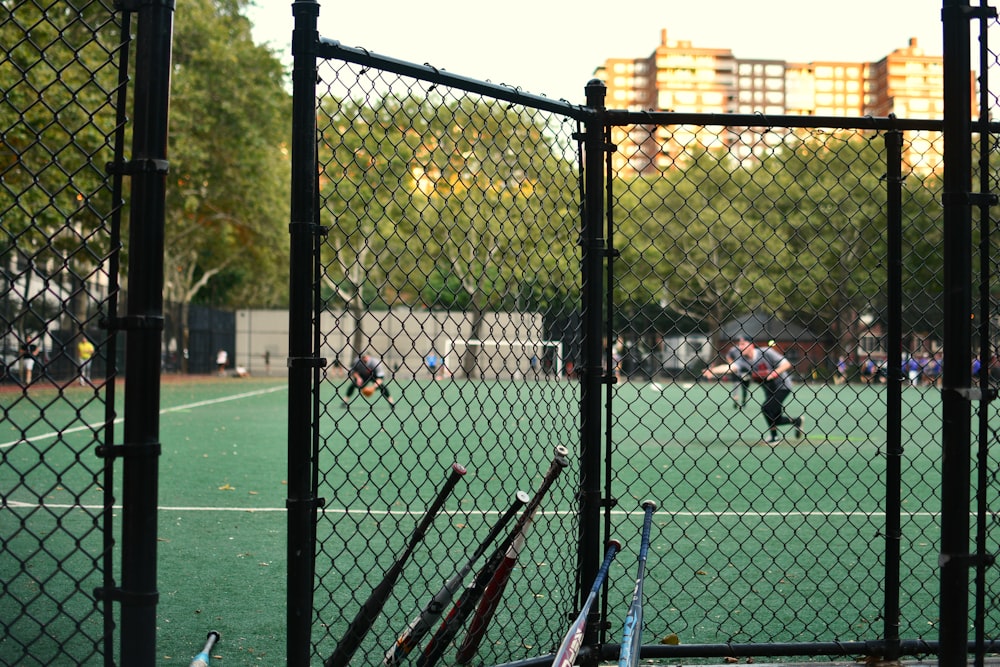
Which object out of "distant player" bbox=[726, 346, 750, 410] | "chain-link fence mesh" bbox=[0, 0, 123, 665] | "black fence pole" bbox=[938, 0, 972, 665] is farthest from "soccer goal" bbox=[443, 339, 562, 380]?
"distant player" bbox=[726, 346, 750, 410]

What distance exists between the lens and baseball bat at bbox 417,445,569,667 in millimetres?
3676

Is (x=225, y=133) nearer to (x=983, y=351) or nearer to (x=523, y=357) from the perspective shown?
(x=523, y=357)

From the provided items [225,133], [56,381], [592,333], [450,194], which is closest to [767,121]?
[592,333]

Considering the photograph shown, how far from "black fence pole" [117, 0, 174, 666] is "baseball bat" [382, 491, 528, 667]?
1.37 m

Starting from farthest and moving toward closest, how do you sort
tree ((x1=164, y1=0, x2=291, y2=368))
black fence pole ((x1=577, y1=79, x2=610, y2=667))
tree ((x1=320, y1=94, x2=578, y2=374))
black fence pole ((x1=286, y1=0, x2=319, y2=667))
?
tree ((x1=164, y1=0, x2=291, y2=368)) < black fence pole ((x1=577, y1=79, x2=610, y2=667)) < tree ((x1=320, y1=94, x2=578, y2=374)) < black fence pole ((x1=286, y1=0, x2=319, y2=667))

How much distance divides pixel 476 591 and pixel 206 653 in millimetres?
1063

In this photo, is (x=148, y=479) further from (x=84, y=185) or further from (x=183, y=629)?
(x=84, y=185)

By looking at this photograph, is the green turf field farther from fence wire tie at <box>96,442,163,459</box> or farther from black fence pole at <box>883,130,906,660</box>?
black fence pole at <box>883,130,906,660</box>

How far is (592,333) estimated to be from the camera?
371 centimetres

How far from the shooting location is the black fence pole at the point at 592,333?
Result: 145 inches

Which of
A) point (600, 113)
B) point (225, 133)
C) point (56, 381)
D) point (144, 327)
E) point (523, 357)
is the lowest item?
point (56, 381)

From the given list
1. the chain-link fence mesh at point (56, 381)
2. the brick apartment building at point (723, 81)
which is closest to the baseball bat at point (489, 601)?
the chain-link fence mesh at point (56, 381)

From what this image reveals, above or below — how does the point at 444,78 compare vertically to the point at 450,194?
above

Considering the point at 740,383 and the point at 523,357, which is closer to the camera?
the point at 523,357
